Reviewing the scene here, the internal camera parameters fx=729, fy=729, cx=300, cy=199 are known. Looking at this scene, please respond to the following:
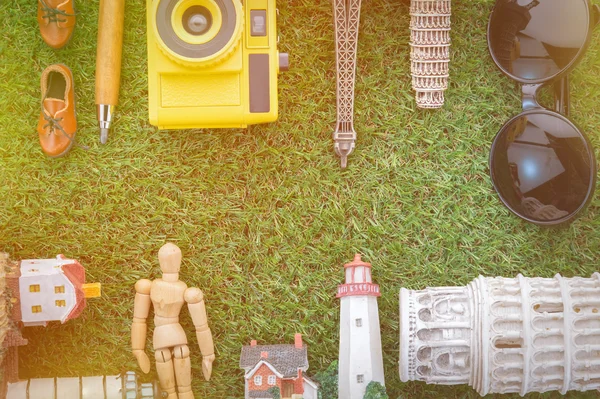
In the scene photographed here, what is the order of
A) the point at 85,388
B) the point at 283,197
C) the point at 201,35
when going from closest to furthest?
the point at 201,35 → the point at 85,388 → the point at 283,197

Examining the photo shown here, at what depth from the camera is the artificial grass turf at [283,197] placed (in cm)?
183

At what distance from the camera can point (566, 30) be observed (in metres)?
1.74

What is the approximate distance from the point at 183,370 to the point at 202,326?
114mm

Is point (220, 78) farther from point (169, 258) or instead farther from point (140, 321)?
point (140, 321)

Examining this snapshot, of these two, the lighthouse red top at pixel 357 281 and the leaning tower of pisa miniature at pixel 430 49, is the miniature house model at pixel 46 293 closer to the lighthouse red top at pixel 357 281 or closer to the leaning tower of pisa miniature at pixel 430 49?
the lighthouse red top at pixel 357 281

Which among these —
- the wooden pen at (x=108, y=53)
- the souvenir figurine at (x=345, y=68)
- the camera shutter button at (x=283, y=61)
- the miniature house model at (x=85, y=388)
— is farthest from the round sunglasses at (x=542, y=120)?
the miniature house model at (x=85, y=388)

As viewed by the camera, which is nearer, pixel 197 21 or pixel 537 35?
pixel 197 21

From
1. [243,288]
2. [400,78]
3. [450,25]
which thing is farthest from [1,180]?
[450,25]

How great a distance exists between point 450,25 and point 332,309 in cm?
77

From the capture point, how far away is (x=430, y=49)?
5.85 ft

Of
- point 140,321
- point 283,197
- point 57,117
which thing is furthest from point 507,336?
point 57,117

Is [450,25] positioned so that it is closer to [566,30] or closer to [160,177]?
[566,30]

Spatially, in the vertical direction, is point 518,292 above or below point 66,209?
below

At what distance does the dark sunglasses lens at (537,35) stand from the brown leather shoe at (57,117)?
1.05m
